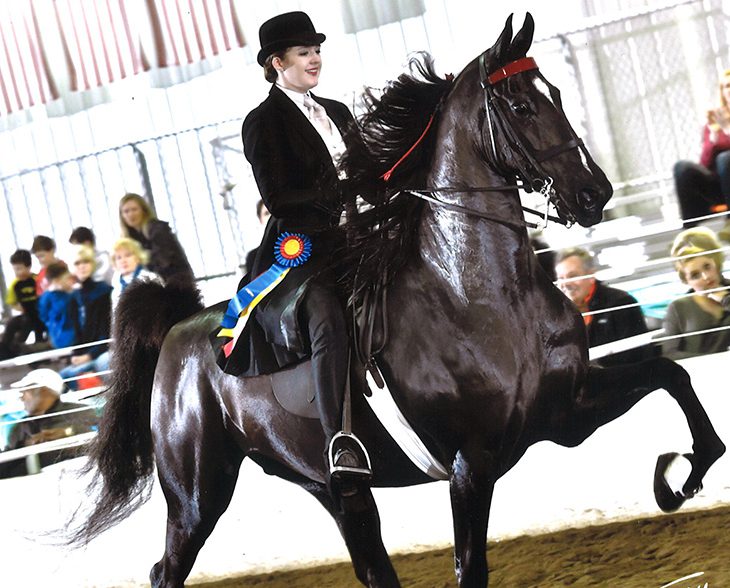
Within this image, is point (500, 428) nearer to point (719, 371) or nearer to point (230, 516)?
point (719, 371)

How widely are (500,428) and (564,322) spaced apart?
12.4 inches

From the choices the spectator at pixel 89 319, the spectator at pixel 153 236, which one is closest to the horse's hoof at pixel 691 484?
the spectator at pixel 153 236

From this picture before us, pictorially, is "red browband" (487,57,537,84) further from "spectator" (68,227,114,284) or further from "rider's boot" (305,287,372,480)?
"spectator" (68,227,114,284)

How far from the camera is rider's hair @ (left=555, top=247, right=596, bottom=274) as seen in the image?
3.86 metres

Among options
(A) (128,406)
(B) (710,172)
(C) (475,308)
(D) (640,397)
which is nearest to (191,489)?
(A) (128,406)

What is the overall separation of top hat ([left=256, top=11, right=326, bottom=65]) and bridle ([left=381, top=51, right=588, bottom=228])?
1.83 feet

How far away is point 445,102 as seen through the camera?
2639 mm

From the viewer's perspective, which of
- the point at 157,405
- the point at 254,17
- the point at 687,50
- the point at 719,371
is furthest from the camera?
the point at 254,17

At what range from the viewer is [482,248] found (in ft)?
8.44

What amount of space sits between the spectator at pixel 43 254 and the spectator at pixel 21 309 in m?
0.04

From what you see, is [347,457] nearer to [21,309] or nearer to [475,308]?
[475,308]

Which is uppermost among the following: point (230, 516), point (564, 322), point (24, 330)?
point (24, 330)

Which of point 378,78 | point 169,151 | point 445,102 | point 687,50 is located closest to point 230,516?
point 169,151

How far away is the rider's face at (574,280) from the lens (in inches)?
151
